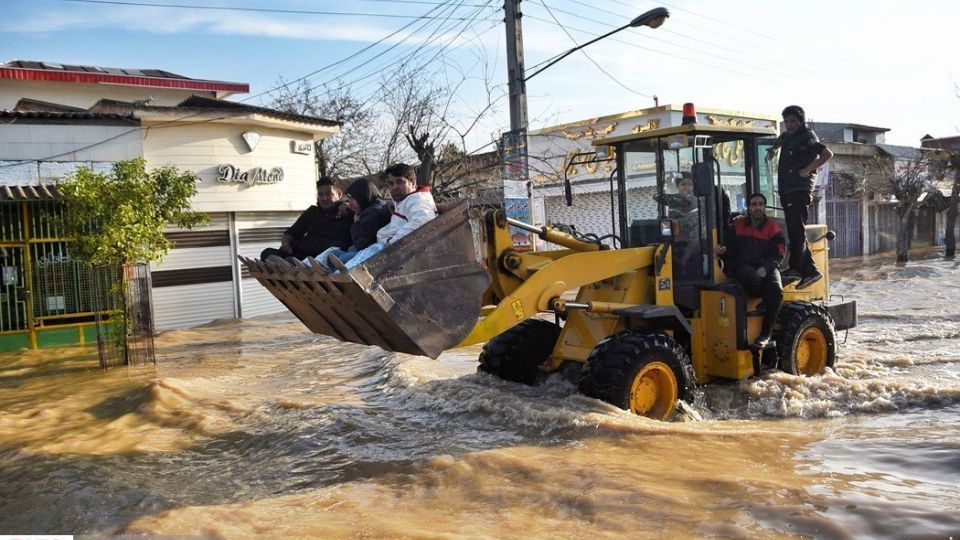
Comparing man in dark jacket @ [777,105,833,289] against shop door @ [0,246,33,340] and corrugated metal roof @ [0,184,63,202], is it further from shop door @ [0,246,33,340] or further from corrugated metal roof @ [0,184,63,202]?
shop door @ [0,246,33,340]

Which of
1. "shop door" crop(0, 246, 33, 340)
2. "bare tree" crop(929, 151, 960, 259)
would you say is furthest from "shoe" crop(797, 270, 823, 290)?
"bare tree" crop(929, 151, 960, 259)

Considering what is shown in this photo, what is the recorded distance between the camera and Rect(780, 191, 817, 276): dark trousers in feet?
28.6

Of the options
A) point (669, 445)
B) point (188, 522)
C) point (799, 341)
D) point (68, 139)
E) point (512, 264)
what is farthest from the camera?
point (68, 139)

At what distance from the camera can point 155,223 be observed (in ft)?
45.3

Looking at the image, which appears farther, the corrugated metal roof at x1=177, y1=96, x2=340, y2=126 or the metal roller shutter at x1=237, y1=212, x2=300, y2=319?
the metal roller shutter at x1=237, y1=212, x2=300, y2=319

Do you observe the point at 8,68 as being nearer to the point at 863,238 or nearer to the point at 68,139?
the point at 68,139

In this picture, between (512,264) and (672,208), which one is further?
(672,208)

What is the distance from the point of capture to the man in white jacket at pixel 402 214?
6301mm

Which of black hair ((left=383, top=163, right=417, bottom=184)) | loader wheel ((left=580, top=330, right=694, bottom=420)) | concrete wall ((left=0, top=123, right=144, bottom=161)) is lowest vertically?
loader wheel ((left=580, top=330, right=694, bottom=420))

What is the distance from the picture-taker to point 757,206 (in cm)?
834

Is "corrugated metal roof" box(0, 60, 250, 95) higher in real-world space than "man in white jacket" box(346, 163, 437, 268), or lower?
higher

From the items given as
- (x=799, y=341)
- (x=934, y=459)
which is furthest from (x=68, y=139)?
(x=934, y=459)

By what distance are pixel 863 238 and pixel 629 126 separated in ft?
51.9

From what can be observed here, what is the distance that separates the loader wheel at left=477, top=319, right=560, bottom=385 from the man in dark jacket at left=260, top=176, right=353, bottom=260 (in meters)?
2.46
